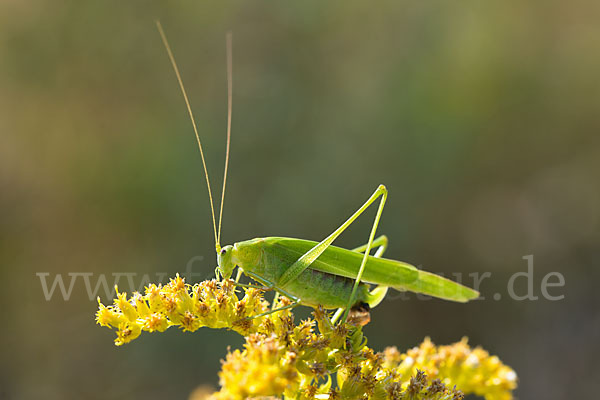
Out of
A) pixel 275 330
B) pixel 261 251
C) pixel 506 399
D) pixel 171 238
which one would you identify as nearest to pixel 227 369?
pixel 275 330

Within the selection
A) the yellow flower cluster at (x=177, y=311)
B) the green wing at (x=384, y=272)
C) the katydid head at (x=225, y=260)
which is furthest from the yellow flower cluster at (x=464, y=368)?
the katydid head at (x=225, y=260)

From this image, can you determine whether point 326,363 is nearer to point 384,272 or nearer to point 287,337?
point 287,337

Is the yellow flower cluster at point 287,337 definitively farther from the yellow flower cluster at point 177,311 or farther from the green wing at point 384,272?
the green wing at point 384,272

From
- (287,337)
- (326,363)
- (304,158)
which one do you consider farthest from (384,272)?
(304,158)

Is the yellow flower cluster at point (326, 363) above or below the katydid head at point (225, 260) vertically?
below

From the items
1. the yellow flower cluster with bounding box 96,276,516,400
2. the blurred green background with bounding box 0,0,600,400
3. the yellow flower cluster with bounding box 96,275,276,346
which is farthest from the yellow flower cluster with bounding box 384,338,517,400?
the blurred green background with bounding box 0,0,600,400

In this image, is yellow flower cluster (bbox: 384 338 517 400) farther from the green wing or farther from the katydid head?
the katydid head

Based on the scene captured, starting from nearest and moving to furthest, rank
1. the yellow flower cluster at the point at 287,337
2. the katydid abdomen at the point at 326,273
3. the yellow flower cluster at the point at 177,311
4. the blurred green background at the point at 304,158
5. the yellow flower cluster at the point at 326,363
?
the yellow flower cluster at the point at 326,363, the yellow flower cluster at the point at 287,337, the yellow flower cluster at the point at 177,311, the katydid abdomen at the point at 326,273, the blurred green background at the point at 304,158

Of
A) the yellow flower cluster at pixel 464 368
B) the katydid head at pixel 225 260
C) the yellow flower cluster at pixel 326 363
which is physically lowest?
the yellow flower cluster at pixel 464 368
